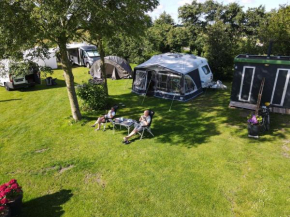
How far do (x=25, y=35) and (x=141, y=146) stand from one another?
513 cm

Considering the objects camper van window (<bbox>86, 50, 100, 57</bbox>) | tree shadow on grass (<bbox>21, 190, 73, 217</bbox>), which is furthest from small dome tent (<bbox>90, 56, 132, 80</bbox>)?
tree shadow on grass (<bbox>21, 190, 73, 217</bbox>)

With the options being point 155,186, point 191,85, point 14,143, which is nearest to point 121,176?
point 155,186

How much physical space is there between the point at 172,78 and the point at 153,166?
6966 millimetres

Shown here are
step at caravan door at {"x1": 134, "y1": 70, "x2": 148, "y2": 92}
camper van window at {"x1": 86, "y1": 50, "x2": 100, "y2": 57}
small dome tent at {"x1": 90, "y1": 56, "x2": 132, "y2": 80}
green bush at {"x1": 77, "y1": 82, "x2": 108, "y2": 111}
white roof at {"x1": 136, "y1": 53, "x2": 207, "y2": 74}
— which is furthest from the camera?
camper van window at {"x1": 86, "y1": 50, "x2": 100, "y2": 57}

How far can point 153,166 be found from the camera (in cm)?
623

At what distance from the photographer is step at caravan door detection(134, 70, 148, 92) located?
42.8 ft

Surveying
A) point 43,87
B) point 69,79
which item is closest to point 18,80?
point 43,87

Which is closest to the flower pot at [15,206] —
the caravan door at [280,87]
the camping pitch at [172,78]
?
the camping pitch at [172,78]

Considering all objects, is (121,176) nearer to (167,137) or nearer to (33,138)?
(167,137)

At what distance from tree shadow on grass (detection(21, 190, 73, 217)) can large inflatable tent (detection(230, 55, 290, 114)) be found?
28.5 ft

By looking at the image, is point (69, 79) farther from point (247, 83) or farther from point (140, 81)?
point (247, 83)

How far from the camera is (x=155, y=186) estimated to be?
5.44m

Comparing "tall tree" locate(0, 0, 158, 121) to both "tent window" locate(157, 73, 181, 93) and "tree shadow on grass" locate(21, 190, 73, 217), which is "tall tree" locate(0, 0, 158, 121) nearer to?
"tree shadow on grass" locate(21, 190, 73, 217)

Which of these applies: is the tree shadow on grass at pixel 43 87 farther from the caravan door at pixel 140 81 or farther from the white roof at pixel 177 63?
the white roof at pixel 177 63
